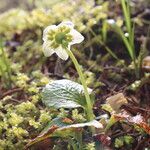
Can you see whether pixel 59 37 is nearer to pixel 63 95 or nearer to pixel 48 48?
pixel 48 48

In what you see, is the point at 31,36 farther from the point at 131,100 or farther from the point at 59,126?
the point at 59,126

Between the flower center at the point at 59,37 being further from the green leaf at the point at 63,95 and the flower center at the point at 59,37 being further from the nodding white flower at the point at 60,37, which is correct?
the green leaf at the point at 63,95

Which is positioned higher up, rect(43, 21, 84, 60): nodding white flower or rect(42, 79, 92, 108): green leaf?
rect(43, 21, 84, 60): nodding white flower

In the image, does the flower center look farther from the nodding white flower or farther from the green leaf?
the green leaf

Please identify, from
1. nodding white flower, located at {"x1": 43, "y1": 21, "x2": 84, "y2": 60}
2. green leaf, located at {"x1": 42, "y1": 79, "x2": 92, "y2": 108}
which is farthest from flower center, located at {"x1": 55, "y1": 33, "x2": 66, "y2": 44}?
green leaf, located at {"x1": 42, "y1": 79, "x2": 92, "y2": 108}

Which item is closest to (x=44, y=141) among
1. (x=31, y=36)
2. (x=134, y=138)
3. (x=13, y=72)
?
(x=134, y=138)

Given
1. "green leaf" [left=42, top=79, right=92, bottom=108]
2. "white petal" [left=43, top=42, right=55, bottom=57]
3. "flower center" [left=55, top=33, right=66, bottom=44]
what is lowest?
"green leaf" [left=42, top=79, right=92, bottom=108]
